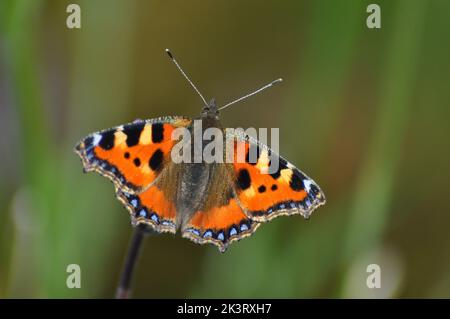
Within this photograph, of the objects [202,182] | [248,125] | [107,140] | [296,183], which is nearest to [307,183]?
[296,183]

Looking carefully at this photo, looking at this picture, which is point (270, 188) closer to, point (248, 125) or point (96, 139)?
point (96, 139)

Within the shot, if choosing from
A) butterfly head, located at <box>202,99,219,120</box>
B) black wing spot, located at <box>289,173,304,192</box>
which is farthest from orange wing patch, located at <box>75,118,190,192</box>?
black wing spot, located at <box>289,173,304,192</box>

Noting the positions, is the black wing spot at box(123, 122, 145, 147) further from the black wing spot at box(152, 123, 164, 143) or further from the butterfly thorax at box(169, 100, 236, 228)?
the butterfly thorax at box(169, 100, 236, 228)

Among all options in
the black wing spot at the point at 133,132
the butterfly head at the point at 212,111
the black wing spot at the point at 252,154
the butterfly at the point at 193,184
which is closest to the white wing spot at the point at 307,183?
the butterfly at the point at 193,184

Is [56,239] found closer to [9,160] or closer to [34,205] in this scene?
[34,205]

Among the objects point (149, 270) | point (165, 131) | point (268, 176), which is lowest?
point (149, 270)

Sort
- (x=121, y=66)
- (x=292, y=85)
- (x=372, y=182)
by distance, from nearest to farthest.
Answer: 1. (x=372, y=182)
2. (x=121, y=66)
3. (x=292, y=85)

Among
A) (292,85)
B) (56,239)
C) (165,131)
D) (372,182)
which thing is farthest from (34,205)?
(292,85)
